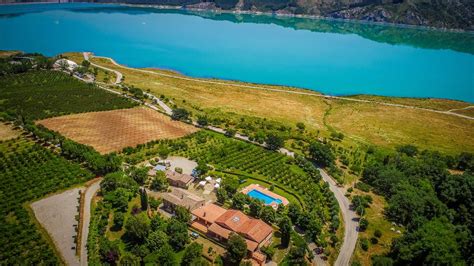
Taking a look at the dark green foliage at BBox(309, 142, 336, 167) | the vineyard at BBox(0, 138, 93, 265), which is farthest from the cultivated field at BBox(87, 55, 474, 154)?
the vineyard at BBox(0, 138, 93, 265)

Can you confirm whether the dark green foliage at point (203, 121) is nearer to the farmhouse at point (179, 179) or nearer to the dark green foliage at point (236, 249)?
the farmhouse at point (179, 179)

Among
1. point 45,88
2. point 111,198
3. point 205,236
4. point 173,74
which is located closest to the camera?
point 205,236

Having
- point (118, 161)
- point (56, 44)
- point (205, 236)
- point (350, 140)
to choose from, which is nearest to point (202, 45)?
point (56, 44)

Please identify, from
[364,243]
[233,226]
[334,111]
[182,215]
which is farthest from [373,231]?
[334,111]

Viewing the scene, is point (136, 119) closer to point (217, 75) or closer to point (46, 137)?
point (46, 137)

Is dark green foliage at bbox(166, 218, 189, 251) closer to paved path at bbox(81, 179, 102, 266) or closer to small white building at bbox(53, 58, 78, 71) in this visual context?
paved path at bbox(81, 179, 102, 266)

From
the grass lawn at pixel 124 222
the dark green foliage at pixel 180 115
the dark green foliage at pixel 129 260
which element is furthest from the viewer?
the dark green foliage at pixel 180 115

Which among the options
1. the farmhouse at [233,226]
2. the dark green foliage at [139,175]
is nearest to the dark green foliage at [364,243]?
the farmhouse at [233,226]
